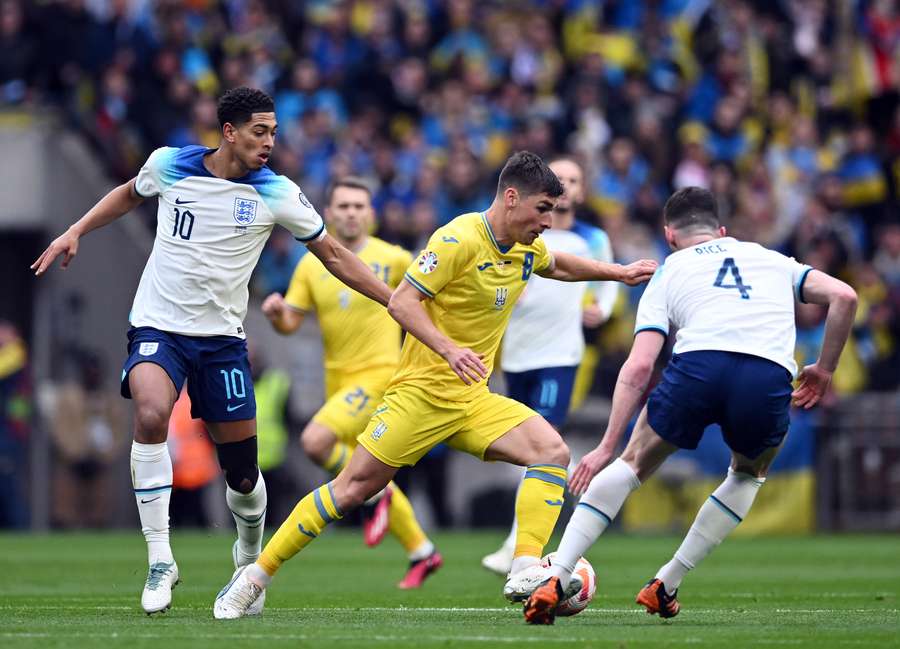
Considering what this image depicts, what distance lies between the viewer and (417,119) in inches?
863

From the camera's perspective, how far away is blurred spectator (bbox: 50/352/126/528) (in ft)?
67.1

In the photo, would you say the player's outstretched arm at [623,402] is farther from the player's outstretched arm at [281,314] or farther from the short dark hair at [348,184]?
the short dark hair at [348,184]

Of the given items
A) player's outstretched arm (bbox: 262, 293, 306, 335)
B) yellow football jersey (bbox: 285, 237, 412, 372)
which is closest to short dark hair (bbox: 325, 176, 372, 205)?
yellow football jersey (bbox: 285, 237, 412, 372)

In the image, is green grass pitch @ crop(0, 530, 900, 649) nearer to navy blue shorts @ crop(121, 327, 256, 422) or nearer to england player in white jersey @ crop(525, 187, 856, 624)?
england player in white jersey @ crop(525, 187, 856, 624)

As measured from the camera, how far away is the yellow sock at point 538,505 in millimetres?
8844

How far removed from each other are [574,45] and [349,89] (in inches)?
132

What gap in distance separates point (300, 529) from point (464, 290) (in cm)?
156

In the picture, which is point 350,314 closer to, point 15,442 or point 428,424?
point 428,424

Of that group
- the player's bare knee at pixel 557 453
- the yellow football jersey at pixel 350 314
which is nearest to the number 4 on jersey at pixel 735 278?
the player's bare knee at pixel 557 453

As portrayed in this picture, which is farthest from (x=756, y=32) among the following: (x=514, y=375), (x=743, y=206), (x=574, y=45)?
(x=514, y=375)

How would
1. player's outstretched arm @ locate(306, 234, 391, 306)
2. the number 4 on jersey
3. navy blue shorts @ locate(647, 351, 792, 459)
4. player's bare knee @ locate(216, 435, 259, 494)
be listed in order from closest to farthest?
navy blue shorts @ locate(647, 351, 792, 459)
the number 4 on jersey
player's outstretched arm @ locate(306, 234, 391, 306)
player's bare knee @ locate(216, 435, 259, 494)

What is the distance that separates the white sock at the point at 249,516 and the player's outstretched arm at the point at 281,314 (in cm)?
198

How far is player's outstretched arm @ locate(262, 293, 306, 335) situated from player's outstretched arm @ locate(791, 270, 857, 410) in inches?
157

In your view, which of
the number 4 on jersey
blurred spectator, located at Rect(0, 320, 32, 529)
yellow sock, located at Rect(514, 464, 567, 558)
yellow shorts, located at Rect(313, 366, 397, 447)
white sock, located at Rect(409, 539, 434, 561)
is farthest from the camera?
blurred spectator, located at Rect(0, 320, 32, 529)
